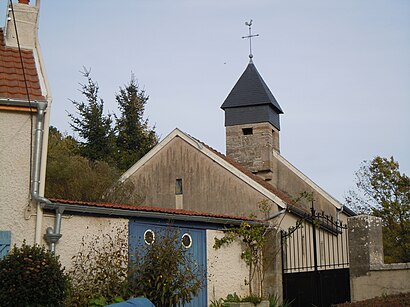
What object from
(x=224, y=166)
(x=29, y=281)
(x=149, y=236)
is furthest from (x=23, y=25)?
(x=224, y=166)

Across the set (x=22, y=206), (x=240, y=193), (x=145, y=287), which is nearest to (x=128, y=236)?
(x=145, y=287)

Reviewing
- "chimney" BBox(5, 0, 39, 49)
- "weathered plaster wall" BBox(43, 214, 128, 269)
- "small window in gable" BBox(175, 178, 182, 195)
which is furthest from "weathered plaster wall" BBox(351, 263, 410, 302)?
"chimney" BBox(5, 0, 39, 49)

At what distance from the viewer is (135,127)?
2881cm

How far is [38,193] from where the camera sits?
422 inches

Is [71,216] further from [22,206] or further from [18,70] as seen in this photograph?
[18,70]

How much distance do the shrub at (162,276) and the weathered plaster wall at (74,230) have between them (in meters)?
0.99

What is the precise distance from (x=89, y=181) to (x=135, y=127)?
9.79 metres

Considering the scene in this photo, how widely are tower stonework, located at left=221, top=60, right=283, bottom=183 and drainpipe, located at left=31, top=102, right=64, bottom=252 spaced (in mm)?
13927

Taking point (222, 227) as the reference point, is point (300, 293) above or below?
below

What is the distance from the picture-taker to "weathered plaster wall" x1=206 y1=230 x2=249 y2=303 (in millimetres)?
14227

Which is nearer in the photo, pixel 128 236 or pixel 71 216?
pixel 71 216

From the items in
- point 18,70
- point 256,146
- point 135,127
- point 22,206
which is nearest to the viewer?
point 22,206

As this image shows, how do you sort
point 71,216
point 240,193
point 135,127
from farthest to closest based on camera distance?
point 135,127 < point 240,193 < point 71,216

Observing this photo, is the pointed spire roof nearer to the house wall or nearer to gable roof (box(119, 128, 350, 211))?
gable roof (box(119, 128, 350, 211))
